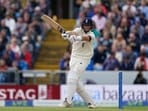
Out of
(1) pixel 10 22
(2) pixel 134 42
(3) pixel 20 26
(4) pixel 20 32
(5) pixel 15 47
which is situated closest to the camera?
(2) pixel 134 42

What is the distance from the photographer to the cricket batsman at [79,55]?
723 inches

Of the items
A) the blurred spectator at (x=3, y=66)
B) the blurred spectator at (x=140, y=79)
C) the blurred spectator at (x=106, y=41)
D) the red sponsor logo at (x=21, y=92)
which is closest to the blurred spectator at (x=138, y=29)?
the blurred spectator at (x=106, y=41)

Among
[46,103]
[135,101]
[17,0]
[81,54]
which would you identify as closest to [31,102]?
[46,103]

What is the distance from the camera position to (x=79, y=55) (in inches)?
735

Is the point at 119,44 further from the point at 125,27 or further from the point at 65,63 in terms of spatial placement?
the point at 65,63

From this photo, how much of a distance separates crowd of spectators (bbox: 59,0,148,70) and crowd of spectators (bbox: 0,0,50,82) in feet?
6.49

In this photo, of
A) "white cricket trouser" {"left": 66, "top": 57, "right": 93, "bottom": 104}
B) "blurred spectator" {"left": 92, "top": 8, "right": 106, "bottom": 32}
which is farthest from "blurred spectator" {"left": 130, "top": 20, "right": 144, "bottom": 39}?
"white cricket trouser" {"left": 66, "top": 57, "right": 93, "bottom": 104}

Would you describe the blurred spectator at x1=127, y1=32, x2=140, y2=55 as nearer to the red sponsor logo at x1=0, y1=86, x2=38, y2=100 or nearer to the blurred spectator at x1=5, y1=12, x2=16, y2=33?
the red sponsor logo at x1=0, y1=86, x2=38, y2=100

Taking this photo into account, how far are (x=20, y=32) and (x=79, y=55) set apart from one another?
10907mm

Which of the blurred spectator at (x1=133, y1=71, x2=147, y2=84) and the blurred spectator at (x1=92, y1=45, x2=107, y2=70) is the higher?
the blurred spectator at (x1=92, y1=45, x2=107, y2=70)

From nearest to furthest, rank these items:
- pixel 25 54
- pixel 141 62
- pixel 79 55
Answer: pixel 79 55 → pixel 141 62 → pixel 25 54

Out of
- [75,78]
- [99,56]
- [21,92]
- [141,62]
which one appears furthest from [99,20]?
[75,78]

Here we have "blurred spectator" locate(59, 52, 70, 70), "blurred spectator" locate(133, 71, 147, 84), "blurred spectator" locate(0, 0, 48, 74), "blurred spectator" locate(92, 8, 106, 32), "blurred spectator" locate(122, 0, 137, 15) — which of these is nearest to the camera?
"blurred spectator" locate(133, 71, 147, 84)

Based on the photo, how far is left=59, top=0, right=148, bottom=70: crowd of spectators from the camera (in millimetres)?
26047
